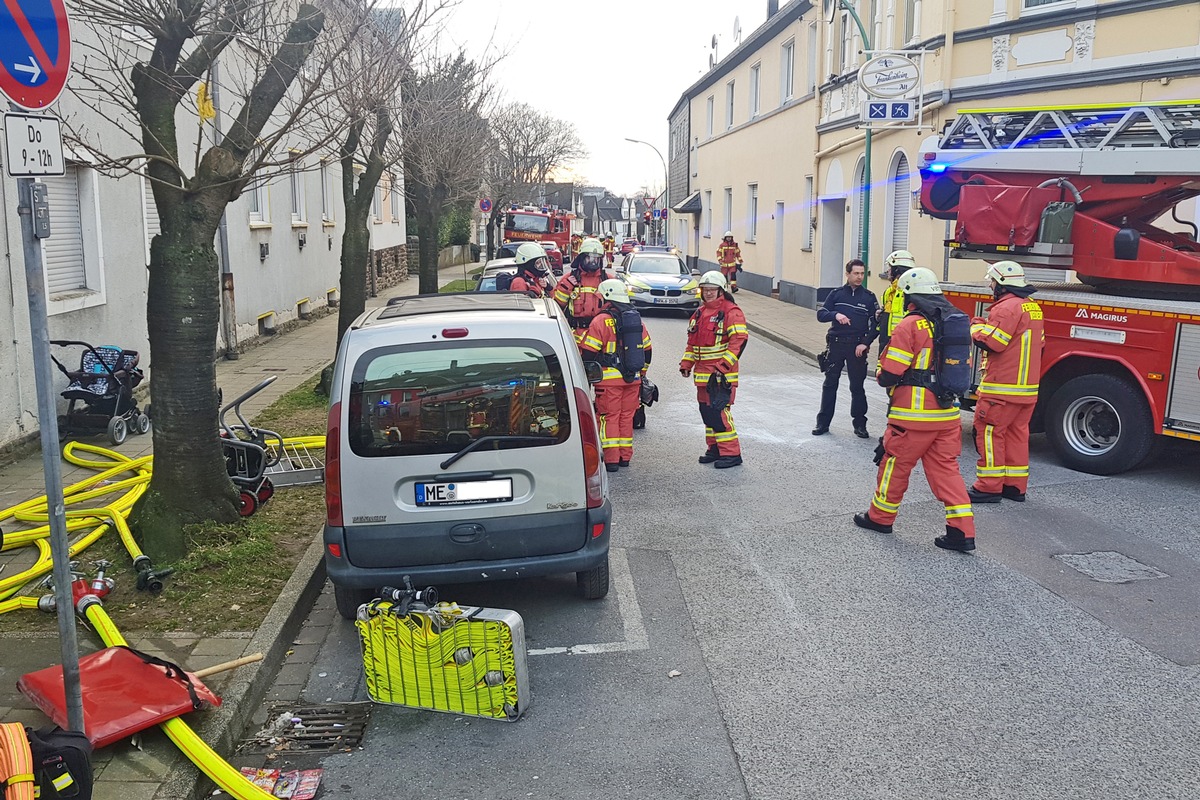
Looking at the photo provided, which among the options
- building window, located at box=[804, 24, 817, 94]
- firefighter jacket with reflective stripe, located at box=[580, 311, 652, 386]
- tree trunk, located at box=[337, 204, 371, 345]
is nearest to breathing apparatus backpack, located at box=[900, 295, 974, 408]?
firefighter jacket with reflective stripe, located at box=[580, 311, 652, 386]

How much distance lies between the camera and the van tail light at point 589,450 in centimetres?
549

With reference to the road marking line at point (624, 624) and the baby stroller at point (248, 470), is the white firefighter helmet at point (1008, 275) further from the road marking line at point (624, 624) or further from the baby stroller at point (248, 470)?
the baby stroller at point (248, 470)

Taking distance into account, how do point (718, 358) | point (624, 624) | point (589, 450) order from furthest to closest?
point (718, 358)
point (624, 624)
point (589, 450)

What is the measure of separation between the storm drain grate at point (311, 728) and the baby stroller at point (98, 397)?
5781mm

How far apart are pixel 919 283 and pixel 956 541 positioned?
5.72 ft

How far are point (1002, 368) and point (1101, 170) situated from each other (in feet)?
8.04

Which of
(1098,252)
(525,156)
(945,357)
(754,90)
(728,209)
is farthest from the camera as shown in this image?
(525,156)

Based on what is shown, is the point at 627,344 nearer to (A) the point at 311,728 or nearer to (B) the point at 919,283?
(B) the point at 919,283

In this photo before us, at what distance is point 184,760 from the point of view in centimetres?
413

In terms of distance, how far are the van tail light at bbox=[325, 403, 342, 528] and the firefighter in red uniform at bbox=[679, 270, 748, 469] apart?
4.77 metres

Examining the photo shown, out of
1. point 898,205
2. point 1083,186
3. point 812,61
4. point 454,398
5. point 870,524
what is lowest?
point 870,524

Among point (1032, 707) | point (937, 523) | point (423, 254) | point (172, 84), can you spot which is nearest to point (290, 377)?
point (423, 254)

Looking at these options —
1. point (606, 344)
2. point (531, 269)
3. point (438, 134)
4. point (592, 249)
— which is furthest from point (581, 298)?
point (438, 134)

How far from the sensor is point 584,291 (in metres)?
9.77
